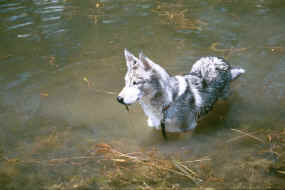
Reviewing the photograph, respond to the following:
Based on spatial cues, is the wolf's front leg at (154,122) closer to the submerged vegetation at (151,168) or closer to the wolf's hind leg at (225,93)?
the submerged vegetation at (151,168)

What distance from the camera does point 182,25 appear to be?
8180 millimetres

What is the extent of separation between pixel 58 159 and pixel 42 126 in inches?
41.0

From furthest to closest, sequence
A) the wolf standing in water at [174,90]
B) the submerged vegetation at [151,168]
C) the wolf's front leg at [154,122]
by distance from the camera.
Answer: the wolf's front leg at [154,122], the wolf standing in water at [174,90], the submerged vegetation at [151,168]

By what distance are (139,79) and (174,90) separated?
730 millimetres

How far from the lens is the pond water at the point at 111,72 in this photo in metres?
4.52

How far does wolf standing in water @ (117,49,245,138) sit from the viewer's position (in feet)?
13.1

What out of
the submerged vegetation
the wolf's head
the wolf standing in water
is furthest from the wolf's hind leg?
Result: the wolf's head

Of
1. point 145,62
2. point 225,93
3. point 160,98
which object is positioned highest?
point 145,62

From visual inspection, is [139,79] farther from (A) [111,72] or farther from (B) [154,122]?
(A) [111,72]

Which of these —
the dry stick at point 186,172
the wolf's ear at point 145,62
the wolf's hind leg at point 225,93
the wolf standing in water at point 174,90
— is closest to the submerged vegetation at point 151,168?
the dry stick at point 186,172

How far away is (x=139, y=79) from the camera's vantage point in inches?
156

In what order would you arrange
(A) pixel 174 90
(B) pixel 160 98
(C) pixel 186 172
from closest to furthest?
(C) pixel 186 172
(B) pixel 160 98
(A) pixel 174 90

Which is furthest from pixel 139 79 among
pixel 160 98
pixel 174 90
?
pixel 174 90

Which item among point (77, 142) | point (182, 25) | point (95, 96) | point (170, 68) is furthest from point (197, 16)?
point (77, 142)
